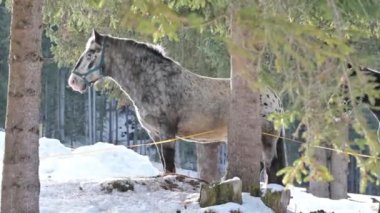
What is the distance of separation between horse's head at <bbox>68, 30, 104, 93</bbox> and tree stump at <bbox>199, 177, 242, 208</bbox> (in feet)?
10.5

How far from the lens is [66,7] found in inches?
402

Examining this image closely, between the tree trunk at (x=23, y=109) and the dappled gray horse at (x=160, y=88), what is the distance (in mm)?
3323

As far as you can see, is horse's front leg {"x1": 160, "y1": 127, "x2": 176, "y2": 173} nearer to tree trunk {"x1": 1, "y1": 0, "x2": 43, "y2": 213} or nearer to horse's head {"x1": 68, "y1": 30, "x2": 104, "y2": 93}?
horse's head {"x1": 68, "y1": 30, "x2": 104, "y2": 93}

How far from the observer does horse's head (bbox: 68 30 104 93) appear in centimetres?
941

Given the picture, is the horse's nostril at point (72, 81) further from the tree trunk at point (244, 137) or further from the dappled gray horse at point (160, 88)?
the tree trunk at point (244, 137)

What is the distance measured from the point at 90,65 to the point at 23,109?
→ 140 inches

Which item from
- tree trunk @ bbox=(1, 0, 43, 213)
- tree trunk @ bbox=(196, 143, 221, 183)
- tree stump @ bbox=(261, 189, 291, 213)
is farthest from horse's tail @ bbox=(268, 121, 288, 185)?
tree trunk @ bbox=(1, 0, 43, 213)

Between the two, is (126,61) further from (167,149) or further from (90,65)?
(167,149)

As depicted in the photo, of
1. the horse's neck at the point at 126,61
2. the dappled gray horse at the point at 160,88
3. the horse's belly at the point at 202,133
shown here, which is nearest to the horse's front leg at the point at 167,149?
the dappled gray horse at the point at 160,88

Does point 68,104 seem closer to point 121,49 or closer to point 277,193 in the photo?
point 121,49

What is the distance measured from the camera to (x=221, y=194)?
6949 millimetres

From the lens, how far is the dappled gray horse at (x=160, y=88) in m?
9.31

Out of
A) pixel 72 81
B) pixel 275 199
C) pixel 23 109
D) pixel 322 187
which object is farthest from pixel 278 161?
pixel 322 187

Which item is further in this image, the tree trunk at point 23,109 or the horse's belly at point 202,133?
the horse's belly at point 202,133
